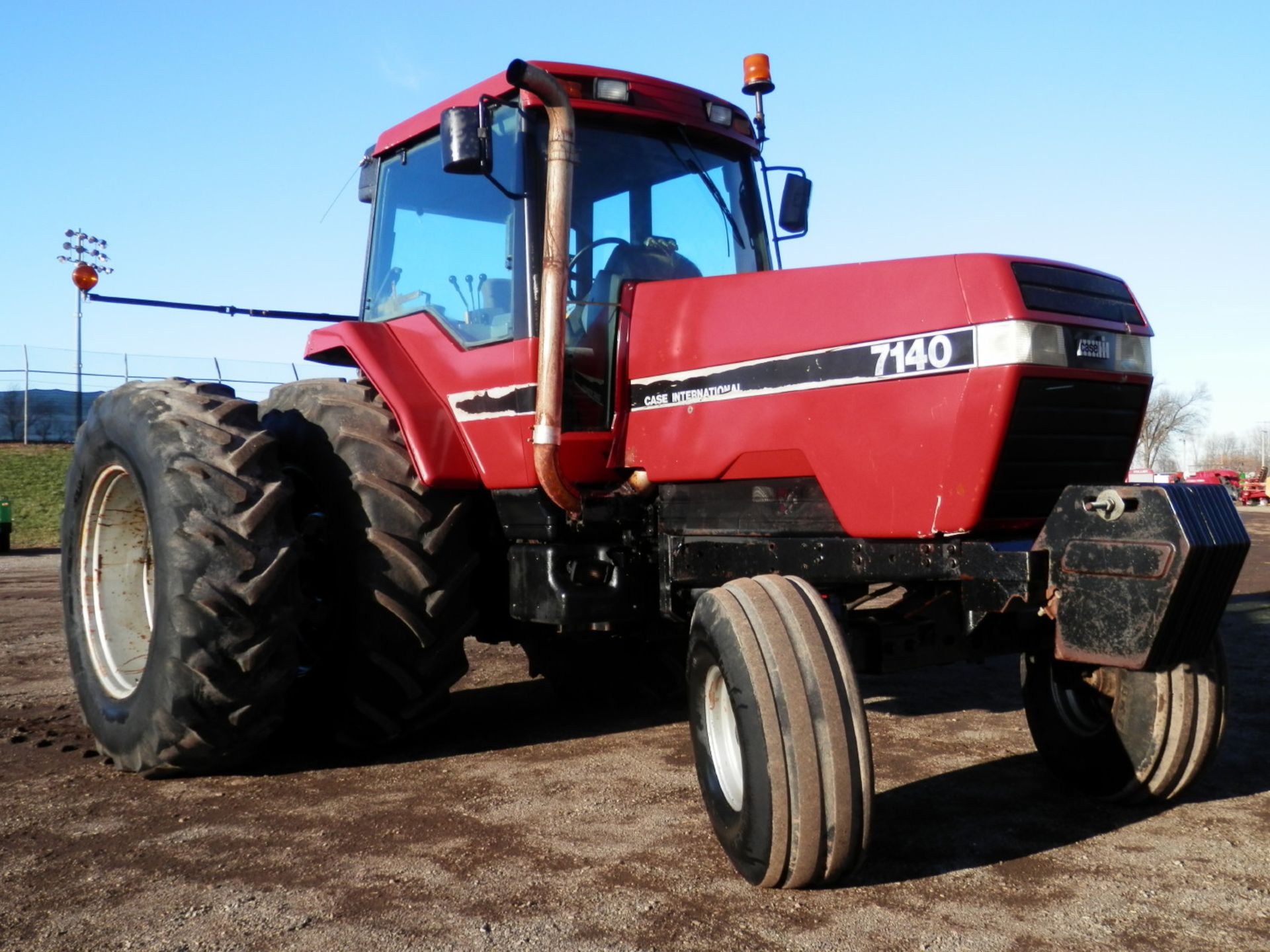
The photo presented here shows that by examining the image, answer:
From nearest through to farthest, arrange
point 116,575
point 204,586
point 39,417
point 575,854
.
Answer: point 575,854, point 204,586, point 116,575, point 39,417

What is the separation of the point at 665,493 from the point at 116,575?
2701mm

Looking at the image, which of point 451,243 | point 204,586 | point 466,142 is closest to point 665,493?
point 466,142

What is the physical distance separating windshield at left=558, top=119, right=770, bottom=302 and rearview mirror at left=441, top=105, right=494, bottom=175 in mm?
430

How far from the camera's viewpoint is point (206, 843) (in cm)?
370

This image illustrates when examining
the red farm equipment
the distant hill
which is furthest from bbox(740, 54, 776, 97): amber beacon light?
the red farm equipment

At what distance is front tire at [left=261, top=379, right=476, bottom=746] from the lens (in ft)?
14.6

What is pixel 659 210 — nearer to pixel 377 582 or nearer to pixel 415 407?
pixel 415 407

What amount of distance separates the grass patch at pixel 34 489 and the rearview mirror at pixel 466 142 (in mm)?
15235

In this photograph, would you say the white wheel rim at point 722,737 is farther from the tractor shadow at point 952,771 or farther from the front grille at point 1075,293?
the front grille at point 1075,293

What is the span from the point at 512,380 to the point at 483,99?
38.9 inches

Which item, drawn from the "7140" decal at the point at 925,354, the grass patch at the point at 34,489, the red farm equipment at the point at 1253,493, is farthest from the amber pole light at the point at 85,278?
the red farm equipment at the point at 1253,493

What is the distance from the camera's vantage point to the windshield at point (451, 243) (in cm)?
446

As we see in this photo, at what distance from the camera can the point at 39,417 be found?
31469 mm

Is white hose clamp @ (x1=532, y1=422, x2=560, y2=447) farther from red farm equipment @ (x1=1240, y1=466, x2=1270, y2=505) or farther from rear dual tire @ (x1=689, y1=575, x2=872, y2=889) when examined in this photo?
red farm equipment @ (x1=1240, y1=466, x2=1270, y2=505)
